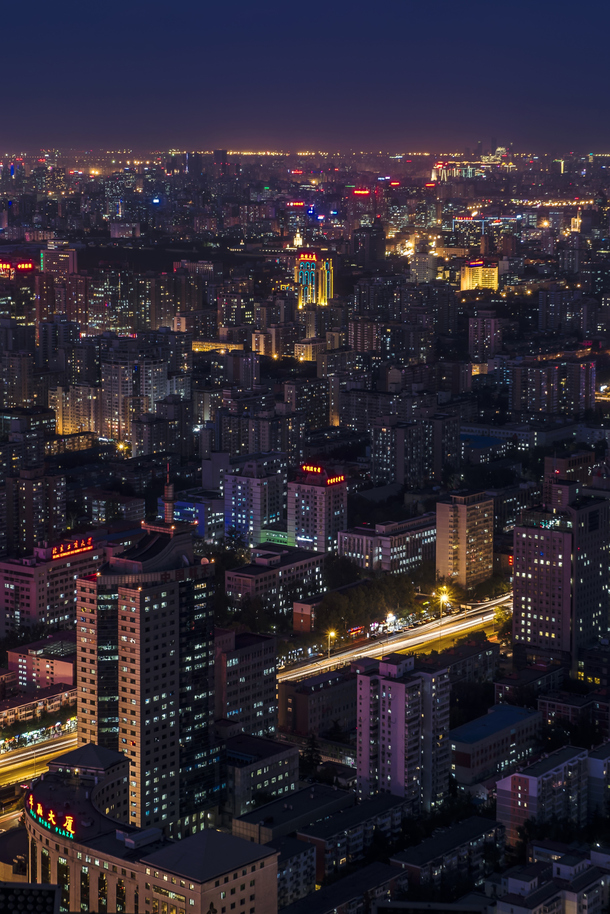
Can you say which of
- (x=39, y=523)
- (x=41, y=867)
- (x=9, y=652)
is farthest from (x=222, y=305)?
(x=41, y=867)

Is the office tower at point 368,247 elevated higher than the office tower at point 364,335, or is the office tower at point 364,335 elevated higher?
the office tower at point 368,247

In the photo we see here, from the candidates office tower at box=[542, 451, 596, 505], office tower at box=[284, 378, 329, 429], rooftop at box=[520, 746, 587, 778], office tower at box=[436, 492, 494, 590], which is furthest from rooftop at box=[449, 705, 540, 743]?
office tower at box=[284, 378, 329, 429]

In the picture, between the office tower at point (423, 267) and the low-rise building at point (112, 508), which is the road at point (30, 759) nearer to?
the low-rise building at point (112, 508)

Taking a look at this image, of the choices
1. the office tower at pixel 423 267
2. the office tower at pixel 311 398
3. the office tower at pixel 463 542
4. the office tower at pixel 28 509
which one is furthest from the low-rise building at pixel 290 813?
the office tower at pixel 423 267

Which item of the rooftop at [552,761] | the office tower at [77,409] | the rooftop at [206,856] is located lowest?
the rooftop at [552,761]

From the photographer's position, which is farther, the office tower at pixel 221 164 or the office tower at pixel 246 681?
the office tower at pixel 221 164

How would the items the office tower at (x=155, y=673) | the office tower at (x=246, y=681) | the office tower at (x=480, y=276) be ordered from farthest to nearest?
the office tower at (x=480, y=276), the office tower at (x=246, y=681), the office tower at (x=155, y=673)

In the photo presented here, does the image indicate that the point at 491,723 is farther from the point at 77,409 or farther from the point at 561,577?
the point at 77,409
